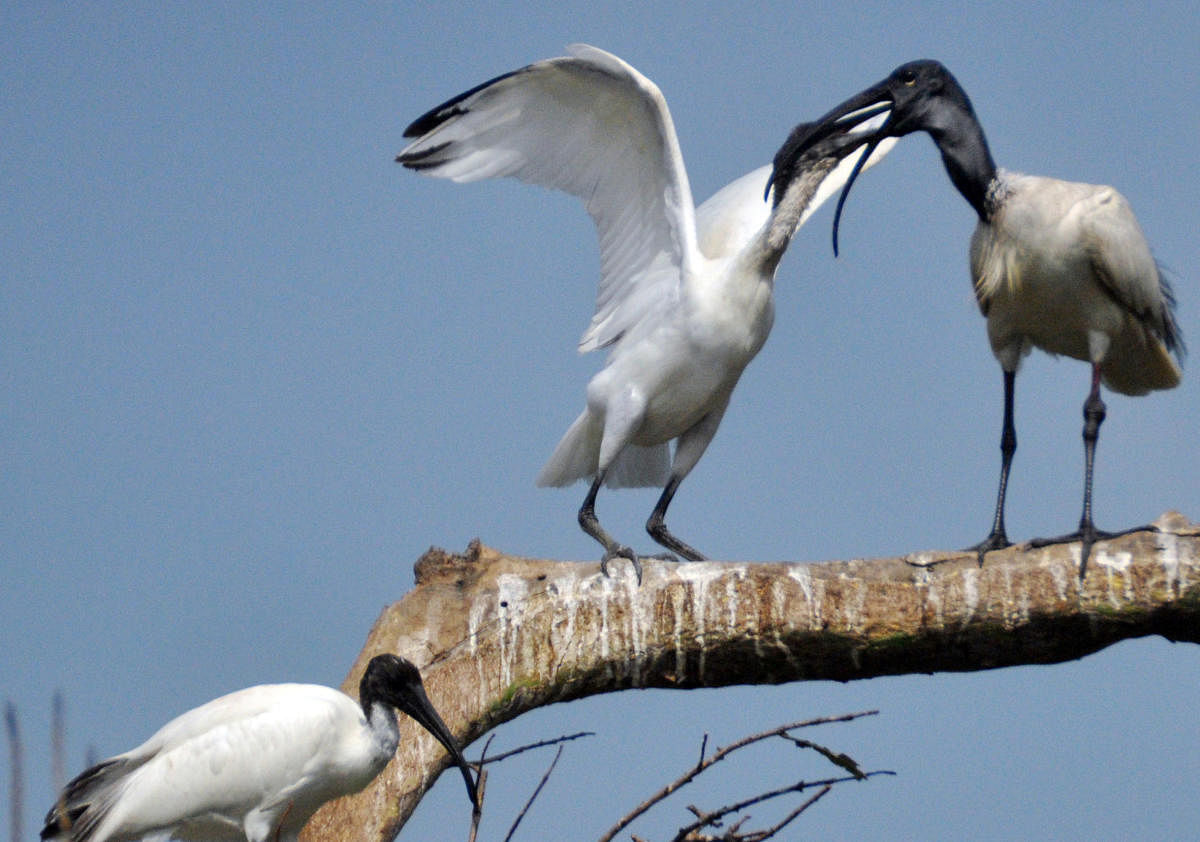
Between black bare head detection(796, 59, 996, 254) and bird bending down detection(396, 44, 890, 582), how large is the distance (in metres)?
0.32

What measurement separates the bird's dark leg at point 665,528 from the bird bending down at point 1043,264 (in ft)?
4.77

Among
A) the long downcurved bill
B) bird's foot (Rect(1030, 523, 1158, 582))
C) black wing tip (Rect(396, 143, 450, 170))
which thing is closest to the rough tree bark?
bird's foot (Rect(1030, 523, 1158, 582))

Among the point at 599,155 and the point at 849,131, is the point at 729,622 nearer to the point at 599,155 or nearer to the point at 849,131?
the point at 599,155

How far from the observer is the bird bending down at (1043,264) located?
621 cm

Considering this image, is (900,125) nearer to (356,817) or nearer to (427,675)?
(427,675)

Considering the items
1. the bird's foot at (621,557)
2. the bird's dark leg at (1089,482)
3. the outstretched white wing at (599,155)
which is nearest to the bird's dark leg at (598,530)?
the bird's foot at (621,557)

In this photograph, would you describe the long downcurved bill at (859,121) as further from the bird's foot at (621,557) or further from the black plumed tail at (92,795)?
the black plumed tail at (92,795)

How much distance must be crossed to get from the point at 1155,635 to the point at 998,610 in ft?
1.84

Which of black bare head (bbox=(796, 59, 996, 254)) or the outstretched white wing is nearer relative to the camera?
black bare head (bbox=(796, 59, 996, 254))

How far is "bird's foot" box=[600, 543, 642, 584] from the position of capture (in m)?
5.68

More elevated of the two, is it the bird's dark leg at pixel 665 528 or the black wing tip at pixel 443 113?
the black wing tip at pixel 443 113

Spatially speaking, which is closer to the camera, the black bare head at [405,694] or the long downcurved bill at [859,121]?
the black bare head at [405,694]

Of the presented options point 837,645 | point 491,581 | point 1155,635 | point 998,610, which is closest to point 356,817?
point 491,581

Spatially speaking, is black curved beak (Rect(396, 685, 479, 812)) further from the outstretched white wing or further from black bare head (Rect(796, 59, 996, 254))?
black bare head (Rect(796, 59, 996, 254))
